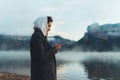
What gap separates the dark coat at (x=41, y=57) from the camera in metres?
6.93

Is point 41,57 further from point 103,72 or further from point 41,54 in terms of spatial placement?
point 103,72

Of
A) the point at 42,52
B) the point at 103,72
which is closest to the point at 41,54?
the point at 42,52

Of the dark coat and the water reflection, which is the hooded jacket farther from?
the water reflection

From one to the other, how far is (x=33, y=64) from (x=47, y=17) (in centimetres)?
85

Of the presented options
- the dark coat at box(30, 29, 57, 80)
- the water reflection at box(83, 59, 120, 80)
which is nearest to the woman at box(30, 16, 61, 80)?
the dark coat at box(30, 29, 57, 80)

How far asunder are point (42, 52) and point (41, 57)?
3.4 inches

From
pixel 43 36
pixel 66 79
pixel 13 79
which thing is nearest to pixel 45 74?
pixel 43 36

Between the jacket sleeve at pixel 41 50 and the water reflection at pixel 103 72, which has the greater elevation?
the jacket sleeve at pixel 41 50

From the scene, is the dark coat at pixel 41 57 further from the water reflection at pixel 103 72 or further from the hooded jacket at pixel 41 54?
the water reflection at pixel 103 72

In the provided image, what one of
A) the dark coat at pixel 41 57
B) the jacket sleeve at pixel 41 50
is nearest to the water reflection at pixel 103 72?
the dark coat at pixel 41 57

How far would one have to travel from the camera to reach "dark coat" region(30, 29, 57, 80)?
693 cm

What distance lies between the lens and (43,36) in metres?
7.08

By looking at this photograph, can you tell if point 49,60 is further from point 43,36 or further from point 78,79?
point 78,79

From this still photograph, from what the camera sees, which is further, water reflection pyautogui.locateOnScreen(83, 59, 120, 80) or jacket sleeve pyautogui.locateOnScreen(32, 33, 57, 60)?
water reflection pyautogui.locateOnScreen(83, 59, 120, 80)
